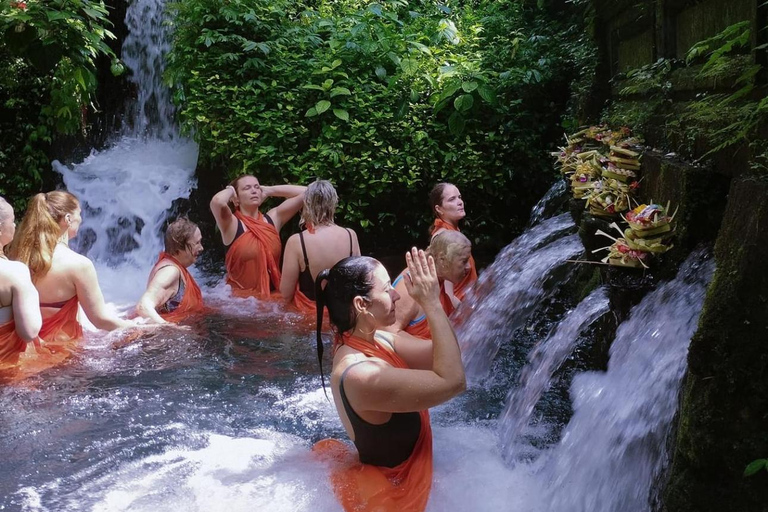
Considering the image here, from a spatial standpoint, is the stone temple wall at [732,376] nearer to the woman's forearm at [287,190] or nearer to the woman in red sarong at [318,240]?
the woman in red sarong at [318,240]

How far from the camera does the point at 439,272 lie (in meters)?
5.29

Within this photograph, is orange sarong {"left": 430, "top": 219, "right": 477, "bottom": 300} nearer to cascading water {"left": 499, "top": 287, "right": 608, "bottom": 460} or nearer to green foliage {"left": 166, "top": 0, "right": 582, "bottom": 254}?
cascading water {"left": 499, "top": 287, "right": 608, "bottom": 460}

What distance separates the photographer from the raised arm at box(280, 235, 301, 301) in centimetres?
691

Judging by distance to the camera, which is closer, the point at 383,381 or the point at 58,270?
the point at 383,381

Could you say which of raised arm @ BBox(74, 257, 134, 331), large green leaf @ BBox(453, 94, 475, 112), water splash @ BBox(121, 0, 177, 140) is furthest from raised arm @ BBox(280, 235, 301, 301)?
water splash @ BBox(121, 0, 177, 140)

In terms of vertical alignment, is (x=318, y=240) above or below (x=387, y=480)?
above

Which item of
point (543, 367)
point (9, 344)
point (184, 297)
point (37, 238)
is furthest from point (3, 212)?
point (543, 367)

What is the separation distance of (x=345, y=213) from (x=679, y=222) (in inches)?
195

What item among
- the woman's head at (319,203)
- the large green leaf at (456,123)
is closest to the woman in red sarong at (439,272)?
the woman's head at (319,203)

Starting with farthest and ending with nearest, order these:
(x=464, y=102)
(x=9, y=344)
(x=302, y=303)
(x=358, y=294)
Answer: (x=464, y=102), (x=302, y=303), (x=9, y=344), (x=358, y=294)

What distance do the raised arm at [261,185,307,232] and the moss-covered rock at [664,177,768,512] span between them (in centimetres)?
529

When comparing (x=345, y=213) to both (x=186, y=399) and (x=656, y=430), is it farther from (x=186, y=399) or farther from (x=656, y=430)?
(x=656, y=430)

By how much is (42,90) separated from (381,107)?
4821 mm

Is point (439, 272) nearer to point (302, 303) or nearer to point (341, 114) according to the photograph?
point (302, 303)
